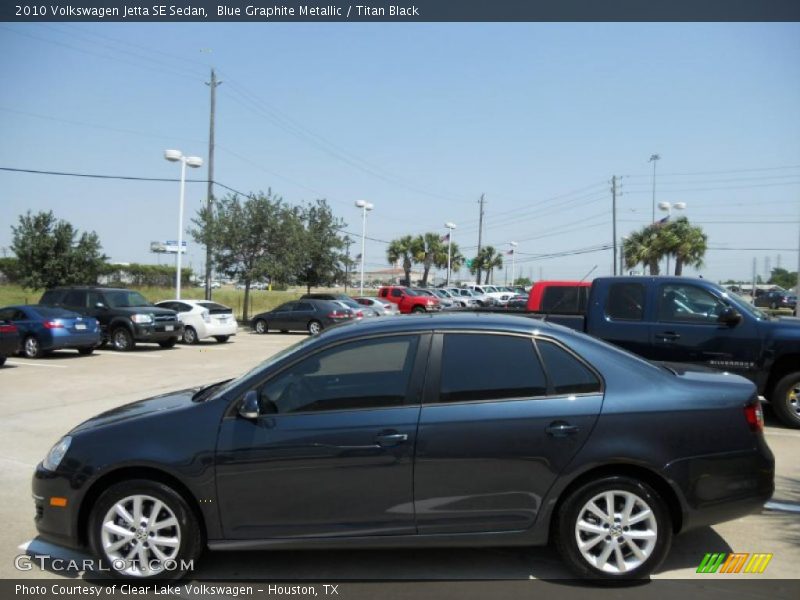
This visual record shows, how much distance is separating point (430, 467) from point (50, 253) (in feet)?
105

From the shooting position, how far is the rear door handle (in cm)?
795

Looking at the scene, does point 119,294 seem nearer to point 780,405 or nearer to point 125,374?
point 125,374

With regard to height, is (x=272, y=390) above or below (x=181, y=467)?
above

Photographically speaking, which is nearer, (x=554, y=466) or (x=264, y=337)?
(x=554, y=466)

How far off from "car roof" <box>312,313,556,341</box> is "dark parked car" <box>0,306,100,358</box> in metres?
14.1

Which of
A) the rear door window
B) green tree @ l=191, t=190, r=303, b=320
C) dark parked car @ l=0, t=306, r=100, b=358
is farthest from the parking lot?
green tree @ l=191, t=190, r=303, b=320

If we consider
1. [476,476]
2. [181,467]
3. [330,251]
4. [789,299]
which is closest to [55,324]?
[181,467]

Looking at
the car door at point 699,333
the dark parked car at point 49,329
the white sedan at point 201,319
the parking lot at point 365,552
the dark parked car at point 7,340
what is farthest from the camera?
the white sedan at point 201,319

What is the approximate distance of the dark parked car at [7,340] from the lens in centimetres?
1356

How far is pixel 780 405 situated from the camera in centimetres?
773

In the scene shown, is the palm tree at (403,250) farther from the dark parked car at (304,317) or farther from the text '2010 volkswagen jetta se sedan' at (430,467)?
the text '2010 volkswagen jetta se sedan' at (430,467)

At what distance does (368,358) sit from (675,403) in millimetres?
1949

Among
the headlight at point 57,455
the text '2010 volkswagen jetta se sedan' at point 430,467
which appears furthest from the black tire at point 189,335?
the text '2010 volkswagen jetta se sedan' at point 430,467

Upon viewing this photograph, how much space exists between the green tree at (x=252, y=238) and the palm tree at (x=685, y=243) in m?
23.6
